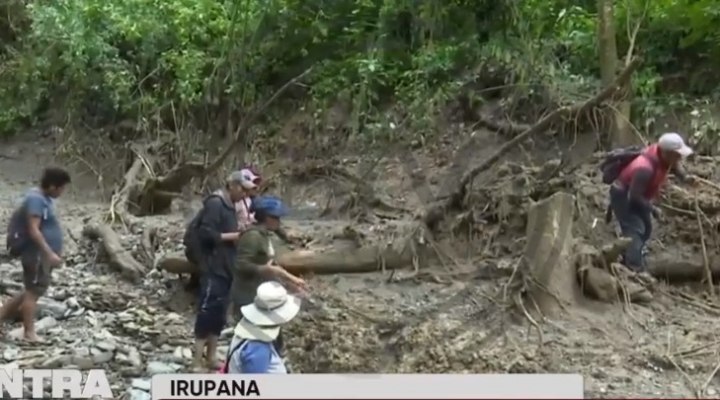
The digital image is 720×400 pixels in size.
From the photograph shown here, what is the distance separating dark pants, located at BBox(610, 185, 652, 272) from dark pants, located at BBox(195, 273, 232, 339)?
2638 millimetres

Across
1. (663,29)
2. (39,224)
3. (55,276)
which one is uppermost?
(663,29)

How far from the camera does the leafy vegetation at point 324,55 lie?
884 centimetres

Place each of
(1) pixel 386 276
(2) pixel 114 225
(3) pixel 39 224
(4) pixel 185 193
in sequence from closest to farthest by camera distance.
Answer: (3) pixel 39 224, (1) pixel 386 276, (2) pixel 114 225, (4) pixel 185 193

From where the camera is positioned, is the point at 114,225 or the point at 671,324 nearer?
the point at 671,324

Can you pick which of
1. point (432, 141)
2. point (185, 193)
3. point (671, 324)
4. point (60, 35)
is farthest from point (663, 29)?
point (60, 35)

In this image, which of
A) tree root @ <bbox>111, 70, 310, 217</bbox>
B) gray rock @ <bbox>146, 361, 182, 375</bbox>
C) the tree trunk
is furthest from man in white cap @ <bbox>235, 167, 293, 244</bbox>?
the tree trunk

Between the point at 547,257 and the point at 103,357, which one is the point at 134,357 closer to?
the point at 103,357

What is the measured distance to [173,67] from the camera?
36.3 ft

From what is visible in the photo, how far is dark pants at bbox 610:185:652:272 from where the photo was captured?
6703 millimetres

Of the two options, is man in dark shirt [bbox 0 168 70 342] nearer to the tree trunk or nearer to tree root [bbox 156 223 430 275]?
tree root [bbox 156 223 430 275]

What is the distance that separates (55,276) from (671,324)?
14.0 ft

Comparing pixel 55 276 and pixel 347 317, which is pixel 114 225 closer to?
pixel 55 276

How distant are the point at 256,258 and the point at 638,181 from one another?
101 inches

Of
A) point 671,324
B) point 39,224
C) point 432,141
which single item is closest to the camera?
point 39,224
